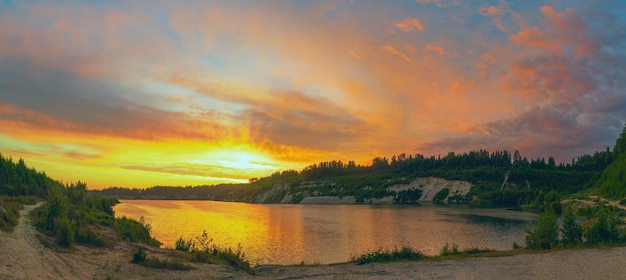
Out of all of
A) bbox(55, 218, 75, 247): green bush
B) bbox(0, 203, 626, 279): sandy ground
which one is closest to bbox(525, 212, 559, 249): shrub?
bbox(0, 203, 626, 279): sandy ground

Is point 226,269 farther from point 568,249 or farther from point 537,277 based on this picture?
point 568,249

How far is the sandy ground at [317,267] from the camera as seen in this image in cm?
2130

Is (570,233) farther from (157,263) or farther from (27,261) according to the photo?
(27,261)

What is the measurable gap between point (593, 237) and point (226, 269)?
29462 millimetres

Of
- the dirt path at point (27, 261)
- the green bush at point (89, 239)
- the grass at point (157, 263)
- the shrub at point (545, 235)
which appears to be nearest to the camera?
the dirt path at point (27, 261)

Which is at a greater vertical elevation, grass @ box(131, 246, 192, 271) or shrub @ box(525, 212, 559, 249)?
shrub @ box(525, 212, 559, 249)

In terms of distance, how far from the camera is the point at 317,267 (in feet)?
100

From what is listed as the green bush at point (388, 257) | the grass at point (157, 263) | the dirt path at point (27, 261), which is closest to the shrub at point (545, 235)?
the green bush at point (388, 257)

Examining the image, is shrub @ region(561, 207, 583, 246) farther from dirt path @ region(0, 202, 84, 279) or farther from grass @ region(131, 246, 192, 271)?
dirt path @ region(0, 202, 84, 279)

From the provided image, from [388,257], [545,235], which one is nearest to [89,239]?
[388,257]

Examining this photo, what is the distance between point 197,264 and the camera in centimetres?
2948

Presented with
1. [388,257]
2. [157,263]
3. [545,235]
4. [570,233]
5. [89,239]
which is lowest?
[157,263]

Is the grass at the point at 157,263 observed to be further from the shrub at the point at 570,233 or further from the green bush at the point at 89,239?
the shrub at the point at 570,233

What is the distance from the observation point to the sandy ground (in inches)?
838
